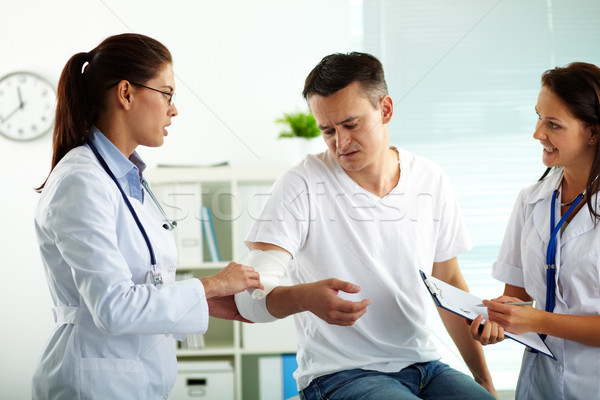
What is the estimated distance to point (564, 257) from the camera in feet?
4.65

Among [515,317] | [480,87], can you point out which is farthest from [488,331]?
[480,87]

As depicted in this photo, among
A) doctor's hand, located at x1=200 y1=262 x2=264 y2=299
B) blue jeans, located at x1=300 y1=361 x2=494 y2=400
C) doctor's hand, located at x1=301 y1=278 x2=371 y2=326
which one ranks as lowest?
blue jeans, located at x1=300 y1=361 x2=494 y2=400

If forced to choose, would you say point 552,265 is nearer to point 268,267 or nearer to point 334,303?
point 334,303

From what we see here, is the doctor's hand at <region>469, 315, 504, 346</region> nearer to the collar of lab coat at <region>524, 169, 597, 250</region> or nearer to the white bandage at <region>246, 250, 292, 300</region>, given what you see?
the collar of lab coat at <region>524, 169, 597, 250</region>

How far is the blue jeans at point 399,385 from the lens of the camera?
1.31 meters

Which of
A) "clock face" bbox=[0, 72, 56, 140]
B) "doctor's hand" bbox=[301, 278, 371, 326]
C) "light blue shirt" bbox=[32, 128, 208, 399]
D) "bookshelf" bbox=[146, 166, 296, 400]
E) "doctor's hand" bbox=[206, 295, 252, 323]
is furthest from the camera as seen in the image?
"clock face" bbox=[0, 72, 56, 140]

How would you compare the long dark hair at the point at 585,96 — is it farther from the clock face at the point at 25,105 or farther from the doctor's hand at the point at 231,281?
the clock face at the point at 25,105

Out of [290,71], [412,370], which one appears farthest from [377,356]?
[290,71]

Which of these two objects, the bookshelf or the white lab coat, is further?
the bookshelf

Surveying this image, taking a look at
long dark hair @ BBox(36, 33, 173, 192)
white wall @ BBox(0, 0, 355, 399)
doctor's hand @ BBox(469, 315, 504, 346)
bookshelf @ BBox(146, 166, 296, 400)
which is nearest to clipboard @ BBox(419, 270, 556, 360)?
doctor's hand @ BBox(469, 315, 504, 346)

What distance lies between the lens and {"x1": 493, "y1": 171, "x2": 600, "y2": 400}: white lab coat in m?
1.37

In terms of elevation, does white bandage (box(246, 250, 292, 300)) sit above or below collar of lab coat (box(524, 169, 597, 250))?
below

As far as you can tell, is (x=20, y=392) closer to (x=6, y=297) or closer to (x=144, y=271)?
(x=6, y=297)

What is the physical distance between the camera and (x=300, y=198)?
151 centimetres
